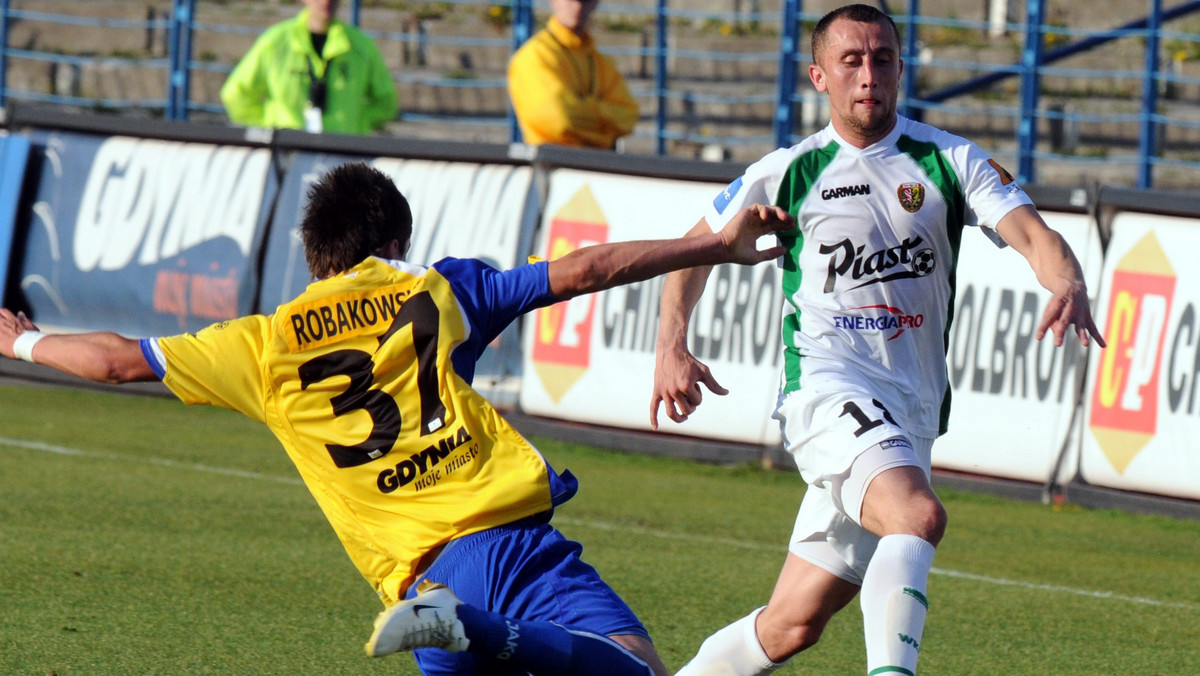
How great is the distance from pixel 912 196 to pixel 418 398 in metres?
1.63

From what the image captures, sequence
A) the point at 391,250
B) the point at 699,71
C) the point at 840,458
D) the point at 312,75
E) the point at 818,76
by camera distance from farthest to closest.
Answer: the point at 699,71, the point at 312,75, the point at 818,76, the point at 840,458, the point at 391,250

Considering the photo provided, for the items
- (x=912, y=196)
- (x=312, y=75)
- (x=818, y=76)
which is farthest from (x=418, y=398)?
(x=312, y=75)

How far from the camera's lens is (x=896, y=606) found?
4266 mm

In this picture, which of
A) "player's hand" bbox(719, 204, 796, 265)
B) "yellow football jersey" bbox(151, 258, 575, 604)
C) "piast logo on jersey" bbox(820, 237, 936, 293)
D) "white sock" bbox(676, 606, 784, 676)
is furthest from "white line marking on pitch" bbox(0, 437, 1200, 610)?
"yellow football jersey" bbox(151, 258, 575, 604)

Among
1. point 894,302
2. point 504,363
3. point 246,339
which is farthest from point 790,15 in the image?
point 246,339

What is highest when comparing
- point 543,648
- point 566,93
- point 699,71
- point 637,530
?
point 699,71

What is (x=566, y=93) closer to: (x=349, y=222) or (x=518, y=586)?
(x=349, y=222)

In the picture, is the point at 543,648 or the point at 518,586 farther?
the point at 518,586

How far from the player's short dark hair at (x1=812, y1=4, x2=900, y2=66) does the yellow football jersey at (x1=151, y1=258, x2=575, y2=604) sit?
1368 mm

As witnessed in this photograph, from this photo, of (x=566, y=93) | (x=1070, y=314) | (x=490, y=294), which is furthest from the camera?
(x=566, y=93)

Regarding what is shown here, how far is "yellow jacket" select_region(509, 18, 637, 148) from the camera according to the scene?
454 inches

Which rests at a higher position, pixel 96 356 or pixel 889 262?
pixel 889 262

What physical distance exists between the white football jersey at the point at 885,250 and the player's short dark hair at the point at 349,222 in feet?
3.70

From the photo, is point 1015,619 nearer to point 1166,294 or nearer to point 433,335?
point 1166,294
